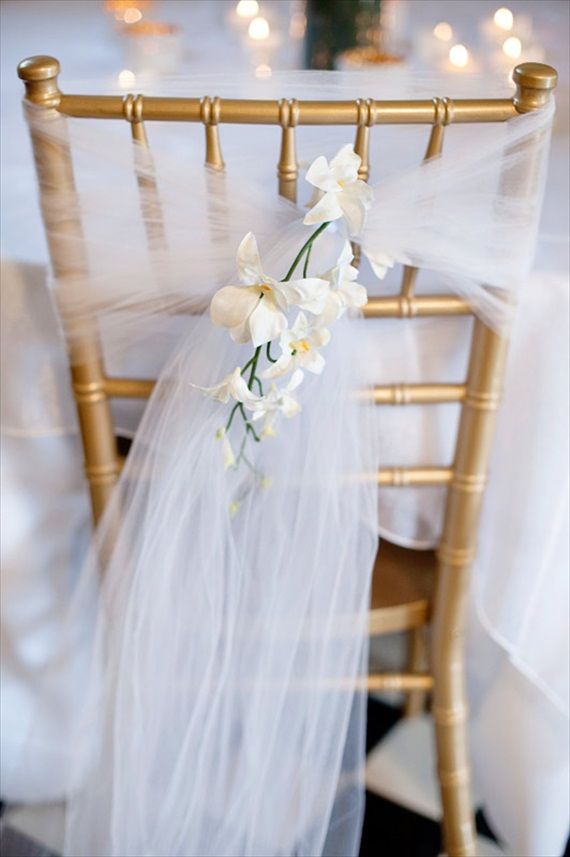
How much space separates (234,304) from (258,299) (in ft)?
0.06

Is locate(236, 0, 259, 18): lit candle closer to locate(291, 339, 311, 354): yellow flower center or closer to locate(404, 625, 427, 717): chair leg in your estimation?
locate(291, 339, 311, 354): yellow flower center

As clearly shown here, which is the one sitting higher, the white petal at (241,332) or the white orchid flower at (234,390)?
the white petal at (241,332)

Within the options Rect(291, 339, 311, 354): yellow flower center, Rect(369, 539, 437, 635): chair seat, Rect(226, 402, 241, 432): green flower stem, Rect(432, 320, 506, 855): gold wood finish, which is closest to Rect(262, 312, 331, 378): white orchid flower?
Rect(291, 339, 311, 354): yellow flower center

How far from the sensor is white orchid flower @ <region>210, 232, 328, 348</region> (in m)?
0.62

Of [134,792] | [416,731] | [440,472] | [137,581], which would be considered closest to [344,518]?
[440,472]

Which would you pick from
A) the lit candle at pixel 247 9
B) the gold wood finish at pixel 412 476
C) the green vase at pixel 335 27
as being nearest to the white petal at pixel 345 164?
the gold wood finish at pixel 412 476

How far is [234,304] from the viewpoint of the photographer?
0.63 metres

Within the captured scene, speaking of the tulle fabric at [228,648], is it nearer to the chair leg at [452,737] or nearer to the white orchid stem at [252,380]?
the white orchid stem at [252,380]

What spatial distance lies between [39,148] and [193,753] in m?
0.64

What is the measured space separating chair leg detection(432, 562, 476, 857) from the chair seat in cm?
3

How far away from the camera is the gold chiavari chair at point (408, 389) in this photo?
27.0 inches

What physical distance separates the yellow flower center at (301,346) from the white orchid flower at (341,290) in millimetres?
18

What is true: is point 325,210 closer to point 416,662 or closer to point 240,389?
point 240,389

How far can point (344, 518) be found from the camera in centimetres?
88
